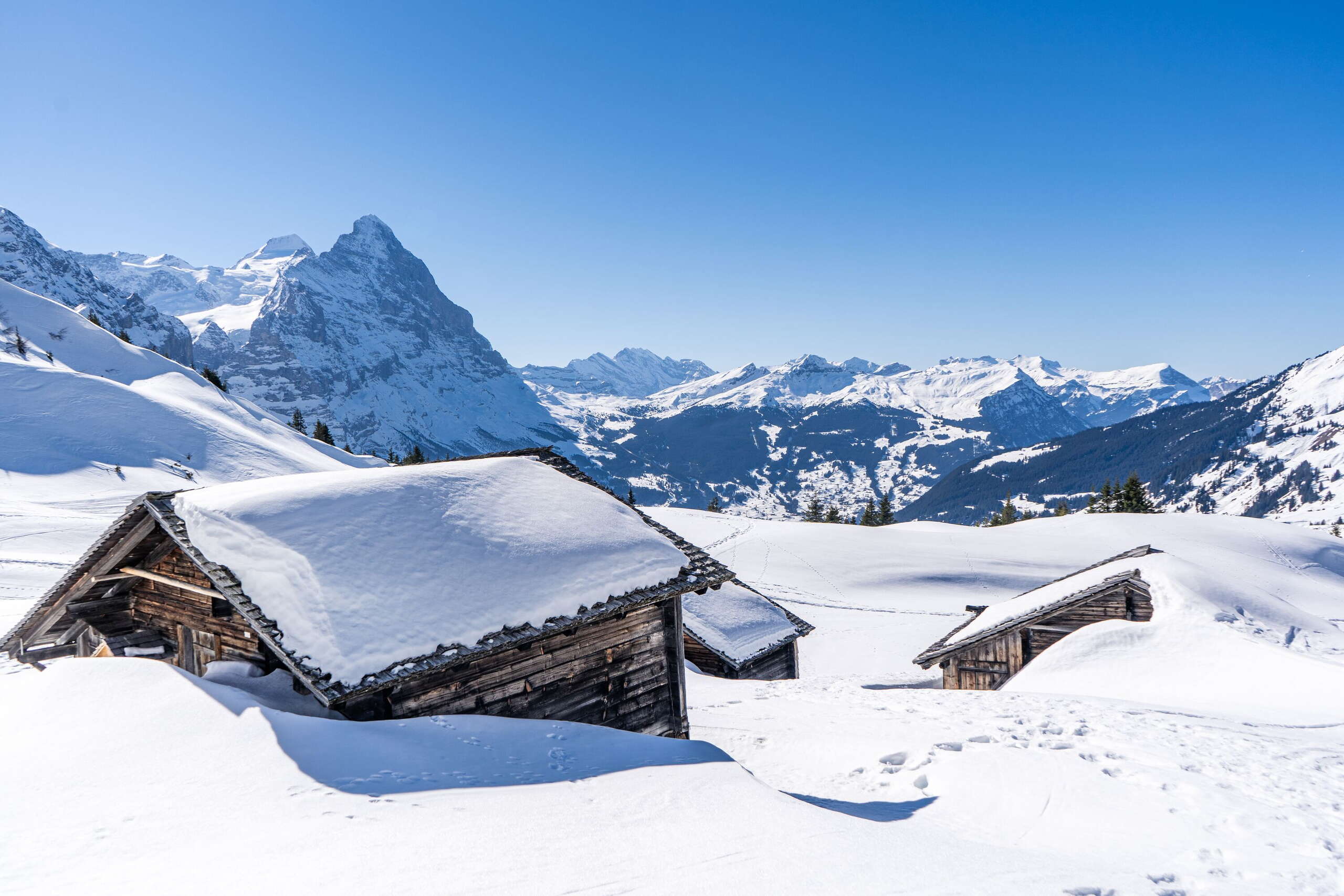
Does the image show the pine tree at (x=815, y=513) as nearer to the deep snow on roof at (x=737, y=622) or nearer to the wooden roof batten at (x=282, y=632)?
the deep snow on roof at (x=737, y=622)

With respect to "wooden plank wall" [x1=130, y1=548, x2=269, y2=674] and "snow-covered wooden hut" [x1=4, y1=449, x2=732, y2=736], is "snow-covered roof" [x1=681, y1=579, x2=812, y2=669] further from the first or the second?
"wooden plank wall" [x1=130, y1=548, x2=269, y2=674]

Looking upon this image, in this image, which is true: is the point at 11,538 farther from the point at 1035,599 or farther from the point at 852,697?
the point at 1035,599

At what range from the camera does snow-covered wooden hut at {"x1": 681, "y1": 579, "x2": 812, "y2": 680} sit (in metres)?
22.7

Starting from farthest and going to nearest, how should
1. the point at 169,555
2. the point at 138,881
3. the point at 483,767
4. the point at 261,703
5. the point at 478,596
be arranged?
the point at 169,555 < the point at 478,596 < the point at 261,703 < the point at 483,767 < the point at 138,881

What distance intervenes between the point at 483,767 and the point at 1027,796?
6.91 m

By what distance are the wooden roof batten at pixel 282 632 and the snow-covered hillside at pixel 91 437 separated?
794 centimetres

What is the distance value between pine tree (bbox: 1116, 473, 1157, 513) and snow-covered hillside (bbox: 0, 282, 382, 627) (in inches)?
3363

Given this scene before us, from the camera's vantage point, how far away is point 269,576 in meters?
7.98

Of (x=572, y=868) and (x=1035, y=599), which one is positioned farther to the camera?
(x=1035, y=599)

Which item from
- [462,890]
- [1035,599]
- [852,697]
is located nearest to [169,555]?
[462,890]

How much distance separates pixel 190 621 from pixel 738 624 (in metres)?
18.0

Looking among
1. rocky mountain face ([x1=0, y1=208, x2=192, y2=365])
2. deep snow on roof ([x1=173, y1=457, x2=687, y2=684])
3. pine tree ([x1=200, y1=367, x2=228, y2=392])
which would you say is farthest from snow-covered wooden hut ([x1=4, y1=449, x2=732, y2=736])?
rocky mountain face ([x1=0, y1=208, x2=192, y2=365])

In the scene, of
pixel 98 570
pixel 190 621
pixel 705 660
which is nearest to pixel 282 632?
pixel 190 621

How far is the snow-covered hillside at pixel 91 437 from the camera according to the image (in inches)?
1063
